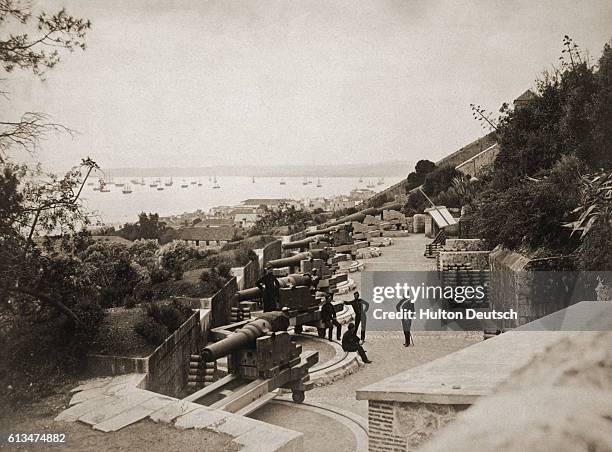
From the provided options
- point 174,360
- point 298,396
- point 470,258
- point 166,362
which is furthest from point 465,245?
point 166,362

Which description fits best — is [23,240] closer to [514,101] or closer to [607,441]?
[607,441]

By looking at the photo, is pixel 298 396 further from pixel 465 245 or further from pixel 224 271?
pixel 465 245

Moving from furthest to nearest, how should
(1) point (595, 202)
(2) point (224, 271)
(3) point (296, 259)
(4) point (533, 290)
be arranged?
(3) point (296, 259)
(2) point (224, 271)
(4) point (533, 290)
(1) point (595, 202)

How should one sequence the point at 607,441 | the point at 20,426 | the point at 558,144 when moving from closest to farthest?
1. the point at 607,441
2. the point at 20,426
3. the point at 558,144

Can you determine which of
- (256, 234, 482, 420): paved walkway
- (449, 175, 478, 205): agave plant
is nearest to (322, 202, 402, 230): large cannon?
(449, 175, 478, 205): agave plant

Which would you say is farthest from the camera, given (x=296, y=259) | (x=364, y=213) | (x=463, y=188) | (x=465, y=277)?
(x=364, y=213)

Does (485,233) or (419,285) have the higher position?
(485,233)

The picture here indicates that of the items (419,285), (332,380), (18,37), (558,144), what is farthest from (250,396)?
(558,144)
